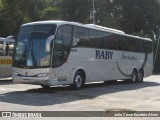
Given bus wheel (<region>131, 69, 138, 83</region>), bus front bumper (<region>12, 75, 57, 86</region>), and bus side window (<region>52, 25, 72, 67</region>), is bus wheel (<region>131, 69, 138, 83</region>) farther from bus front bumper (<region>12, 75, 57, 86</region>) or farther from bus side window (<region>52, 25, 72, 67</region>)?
bus front bumper (<region>12, 75, 57, 86</region>)

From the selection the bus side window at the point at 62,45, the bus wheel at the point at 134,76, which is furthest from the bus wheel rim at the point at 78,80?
the bus wheel at the point at 134,76

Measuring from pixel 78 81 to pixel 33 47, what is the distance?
3.14 m

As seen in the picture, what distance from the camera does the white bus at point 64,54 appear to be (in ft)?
55.0

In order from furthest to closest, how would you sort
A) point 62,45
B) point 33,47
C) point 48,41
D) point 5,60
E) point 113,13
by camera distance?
point 113,13 → point 5,60 → point 62,45 → point 33,47 → point 48,41

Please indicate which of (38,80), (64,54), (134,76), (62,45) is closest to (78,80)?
(64,54)

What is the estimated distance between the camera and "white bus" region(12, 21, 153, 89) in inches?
660

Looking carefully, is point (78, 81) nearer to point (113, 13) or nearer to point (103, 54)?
point (103, 54)

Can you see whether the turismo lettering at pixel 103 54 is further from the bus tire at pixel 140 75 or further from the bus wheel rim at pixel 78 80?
the bus tire at pixel 140 75

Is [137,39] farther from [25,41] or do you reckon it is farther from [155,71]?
[155,71]

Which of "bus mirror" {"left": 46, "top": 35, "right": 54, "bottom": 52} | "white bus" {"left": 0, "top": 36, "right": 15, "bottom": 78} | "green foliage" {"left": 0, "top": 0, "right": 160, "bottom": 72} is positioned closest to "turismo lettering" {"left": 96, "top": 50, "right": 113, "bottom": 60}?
"bus mirror" {"left": 46, "top": 35, "right": 54, "bottom": 52}

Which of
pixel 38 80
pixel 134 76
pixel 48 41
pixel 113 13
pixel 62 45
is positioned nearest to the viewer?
pixel 48 41

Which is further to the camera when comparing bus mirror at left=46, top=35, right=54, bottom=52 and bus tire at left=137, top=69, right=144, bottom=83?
bus tire at left=137, top=69, right=144, bottom=83

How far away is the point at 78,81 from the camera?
18.9m

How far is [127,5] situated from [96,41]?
1576 inches
